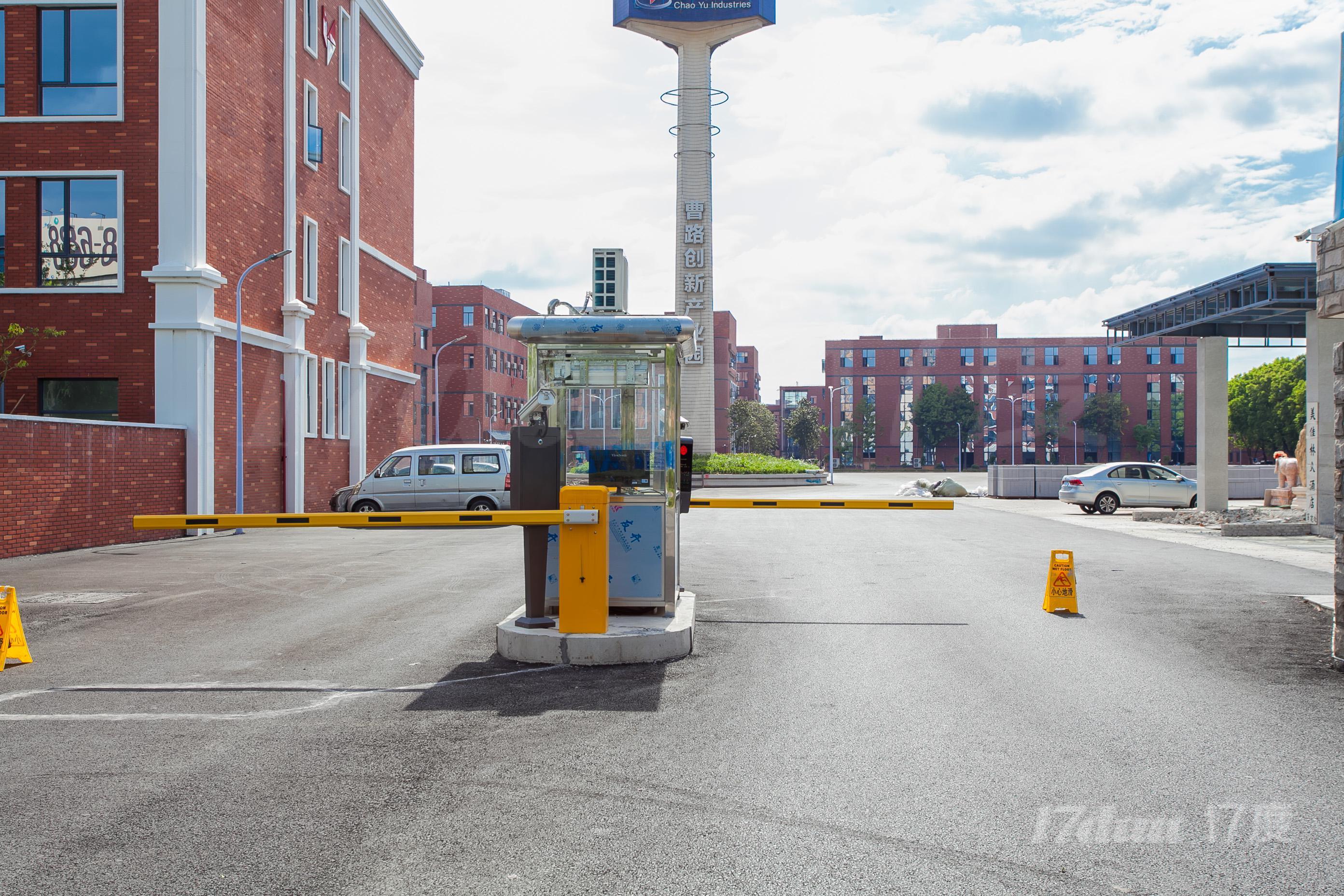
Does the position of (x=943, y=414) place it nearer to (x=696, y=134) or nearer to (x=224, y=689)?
(x=696, y=134)

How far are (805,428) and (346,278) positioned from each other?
308ft

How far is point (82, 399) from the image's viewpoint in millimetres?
22516

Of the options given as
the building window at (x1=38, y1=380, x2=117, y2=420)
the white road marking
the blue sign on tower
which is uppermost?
the blue sign on tower

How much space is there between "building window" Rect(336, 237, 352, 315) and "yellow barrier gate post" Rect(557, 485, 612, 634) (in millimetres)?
26503

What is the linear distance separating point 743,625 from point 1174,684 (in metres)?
3.78

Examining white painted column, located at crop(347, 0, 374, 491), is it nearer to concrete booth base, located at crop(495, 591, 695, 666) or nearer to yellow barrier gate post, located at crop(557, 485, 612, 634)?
concrete booth base, located at crop(495, 591, 695, 666)

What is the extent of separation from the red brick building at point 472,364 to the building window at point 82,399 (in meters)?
50.6

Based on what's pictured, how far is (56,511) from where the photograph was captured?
60.0 feet

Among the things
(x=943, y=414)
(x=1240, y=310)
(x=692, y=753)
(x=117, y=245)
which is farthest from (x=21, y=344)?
(x=943, y=414)

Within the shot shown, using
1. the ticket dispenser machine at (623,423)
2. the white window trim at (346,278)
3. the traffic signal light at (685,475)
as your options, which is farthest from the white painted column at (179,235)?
the traffic signal light at (685,475)

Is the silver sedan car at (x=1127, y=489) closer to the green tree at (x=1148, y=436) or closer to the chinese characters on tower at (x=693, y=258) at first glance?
the chinese characters on tower at (x=693, y=258)

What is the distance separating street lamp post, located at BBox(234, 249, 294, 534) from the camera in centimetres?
2288

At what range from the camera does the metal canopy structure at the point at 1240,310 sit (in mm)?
22797

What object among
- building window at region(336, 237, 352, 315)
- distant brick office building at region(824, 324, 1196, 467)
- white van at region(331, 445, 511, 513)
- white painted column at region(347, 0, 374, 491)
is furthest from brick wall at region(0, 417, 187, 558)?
distant brick office building at region(824, 324, 1196, 467)
